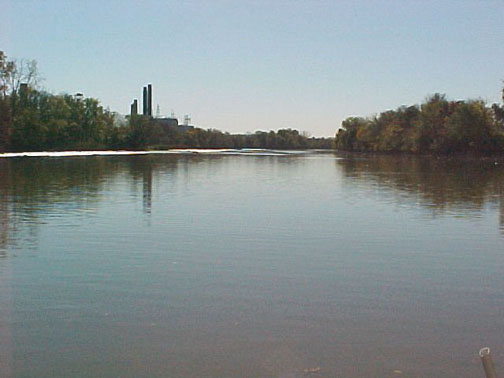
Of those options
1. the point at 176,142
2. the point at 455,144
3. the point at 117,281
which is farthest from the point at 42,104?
the point at 117,281

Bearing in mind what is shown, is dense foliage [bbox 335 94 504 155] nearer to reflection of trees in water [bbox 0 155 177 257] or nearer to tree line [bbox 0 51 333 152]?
tree line [bbox 0 51 333 152]

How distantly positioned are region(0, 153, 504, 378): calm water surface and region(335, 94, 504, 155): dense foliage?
253 ft

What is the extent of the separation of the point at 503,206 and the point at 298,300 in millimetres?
16186

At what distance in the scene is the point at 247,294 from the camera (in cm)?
945

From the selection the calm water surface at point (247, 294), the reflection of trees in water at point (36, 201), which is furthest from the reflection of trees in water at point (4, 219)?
the calm water surface at point (247, 294)

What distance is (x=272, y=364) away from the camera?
657 cm

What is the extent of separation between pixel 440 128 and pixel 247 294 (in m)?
101

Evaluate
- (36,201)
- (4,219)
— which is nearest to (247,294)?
(4,219)

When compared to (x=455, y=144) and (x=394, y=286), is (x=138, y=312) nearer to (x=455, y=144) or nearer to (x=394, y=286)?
(x=394, y=286)

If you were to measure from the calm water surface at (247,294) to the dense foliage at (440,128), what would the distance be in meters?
77.1

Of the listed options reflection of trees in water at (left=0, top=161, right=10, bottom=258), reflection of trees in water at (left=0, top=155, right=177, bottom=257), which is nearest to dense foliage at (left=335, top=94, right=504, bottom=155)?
reflection of trees in water at (left=0, top=155, right=177, bottom=257)

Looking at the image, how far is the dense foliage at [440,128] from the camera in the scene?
3605 inches

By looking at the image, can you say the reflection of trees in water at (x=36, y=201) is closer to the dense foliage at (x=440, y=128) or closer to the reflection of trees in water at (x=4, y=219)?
the reflection of trees in water at (x=4, y=219)

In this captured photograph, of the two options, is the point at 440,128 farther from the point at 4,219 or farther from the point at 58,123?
the point at 4,219
